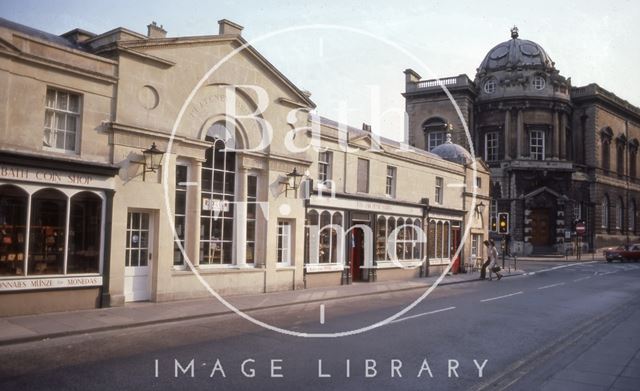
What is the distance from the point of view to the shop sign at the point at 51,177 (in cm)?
1195

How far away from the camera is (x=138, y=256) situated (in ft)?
49.2

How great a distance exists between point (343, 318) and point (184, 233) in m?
5.43

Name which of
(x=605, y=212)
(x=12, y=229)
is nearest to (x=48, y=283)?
(x=12, y=229)

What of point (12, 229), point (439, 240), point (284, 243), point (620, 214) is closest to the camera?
point (12, 229)

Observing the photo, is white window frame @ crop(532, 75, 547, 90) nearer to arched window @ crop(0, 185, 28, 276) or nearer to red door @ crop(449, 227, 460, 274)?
red door @ crop(449, 227, 460, 274)

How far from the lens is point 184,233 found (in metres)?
15.9

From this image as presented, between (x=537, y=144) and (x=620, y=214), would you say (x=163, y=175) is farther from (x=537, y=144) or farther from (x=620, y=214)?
(x=620, y=214)

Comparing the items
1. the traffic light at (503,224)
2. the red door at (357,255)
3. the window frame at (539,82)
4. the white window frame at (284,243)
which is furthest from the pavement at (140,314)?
the window frame at (539,82)

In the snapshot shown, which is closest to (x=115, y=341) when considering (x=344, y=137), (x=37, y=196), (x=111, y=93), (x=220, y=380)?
(x=220, y=380)

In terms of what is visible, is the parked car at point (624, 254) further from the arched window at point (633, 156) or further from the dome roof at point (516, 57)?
the arched window at point (633, 156)

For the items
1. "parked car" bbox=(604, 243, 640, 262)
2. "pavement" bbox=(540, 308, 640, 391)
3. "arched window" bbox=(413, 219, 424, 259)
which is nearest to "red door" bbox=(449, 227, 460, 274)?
"arched window" bbox=(413, 219, 424, 259)

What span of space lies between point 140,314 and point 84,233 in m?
2.54

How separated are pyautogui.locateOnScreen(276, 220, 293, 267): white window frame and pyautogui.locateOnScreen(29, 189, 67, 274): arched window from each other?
25.3ft

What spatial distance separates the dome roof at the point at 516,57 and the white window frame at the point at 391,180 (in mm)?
32455
